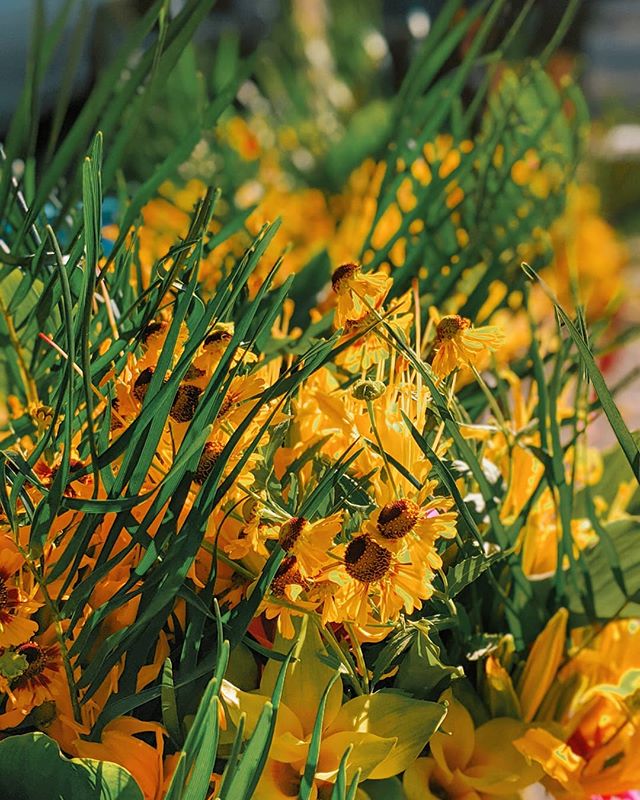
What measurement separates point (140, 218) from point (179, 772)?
1.23 ft

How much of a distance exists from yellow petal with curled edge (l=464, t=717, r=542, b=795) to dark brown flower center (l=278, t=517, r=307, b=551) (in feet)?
0.47

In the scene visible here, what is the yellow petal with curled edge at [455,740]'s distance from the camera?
1.47ft

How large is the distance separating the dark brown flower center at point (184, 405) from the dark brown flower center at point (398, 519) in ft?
0.26

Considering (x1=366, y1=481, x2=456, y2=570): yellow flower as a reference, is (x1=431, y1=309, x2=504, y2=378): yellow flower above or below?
above

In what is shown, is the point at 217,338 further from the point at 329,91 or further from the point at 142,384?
the point at 329,91

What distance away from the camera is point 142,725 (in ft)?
1.34

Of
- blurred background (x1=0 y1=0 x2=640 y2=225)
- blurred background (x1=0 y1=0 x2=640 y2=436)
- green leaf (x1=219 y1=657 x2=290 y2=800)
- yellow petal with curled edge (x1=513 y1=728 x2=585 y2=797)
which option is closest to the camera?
green leaf (x1=219 y1=657 x2=290 y2=800)

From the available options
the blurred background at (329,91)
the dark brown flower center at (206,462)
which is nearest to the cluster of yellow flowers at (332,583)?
the dark brown flower center at (206,462)

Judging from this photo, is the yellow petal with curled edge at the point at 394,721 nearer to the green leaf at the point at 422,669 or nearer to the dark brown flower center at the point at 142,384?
the green leaf at the point at 422,669

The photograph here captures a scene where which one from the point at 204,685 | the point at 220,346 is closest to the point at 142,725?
the point at 204,685

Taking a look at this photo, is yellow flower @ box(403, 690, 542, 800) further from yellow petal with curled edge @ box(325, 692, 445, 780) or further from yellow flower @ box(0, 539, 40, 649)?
yellow flower @ box(0, 539, 40, 649)

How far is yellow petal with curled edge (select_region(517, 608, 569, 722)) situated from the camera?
0.47 meters

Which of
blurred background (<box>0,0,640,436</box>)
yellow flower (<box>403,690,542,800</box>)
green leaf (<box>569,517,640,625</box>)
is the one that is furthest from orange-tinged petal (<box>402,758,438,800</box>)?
blurred background (<box>0,0,640,436</box>)

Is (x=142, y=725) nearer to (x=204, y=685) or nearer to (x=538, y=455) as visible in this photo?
→ (x=204, y=685)
